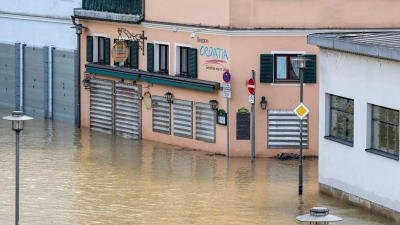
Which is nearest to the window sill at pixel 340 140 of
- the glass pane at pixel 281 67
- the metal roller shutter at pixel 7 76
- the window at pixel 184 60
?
the glass pane at pixel 281 67

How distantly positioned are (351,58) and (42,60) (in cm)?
1951

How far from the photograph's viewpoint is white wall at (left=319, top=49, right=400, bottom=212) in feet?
88.3

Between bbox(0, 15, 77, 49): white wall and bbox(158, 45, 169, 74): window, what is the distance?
533 cm

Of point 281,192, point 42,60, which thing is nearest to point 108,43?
point 42,60

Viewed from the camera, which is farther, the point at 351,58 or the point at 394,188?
the point at 351,58

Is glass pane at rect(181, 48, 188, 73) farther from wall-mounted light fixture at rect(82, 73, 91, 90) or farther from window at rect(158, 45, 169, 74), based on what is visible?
wall-mounted light fixture at rect(82, 73, 91, 90)

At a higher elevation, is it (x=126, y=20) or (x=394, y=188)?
(x=126, y=20)

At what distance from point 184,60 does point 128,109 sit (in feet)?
11.3

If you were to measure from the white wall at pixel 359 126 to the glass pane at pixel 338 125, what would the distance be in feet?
0.69

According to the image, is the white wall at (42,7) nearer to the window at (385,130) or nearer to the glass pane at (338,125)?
the glass pane at (338,125)

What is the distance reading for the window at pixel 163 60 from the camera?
129 ft

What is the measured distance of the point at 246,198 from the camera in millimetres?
30172

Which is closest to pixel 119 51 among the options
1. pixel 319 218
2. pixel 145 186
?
pixel 145 186

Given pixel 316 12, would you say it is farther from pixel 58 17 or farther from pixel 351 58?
pixel 58 17
